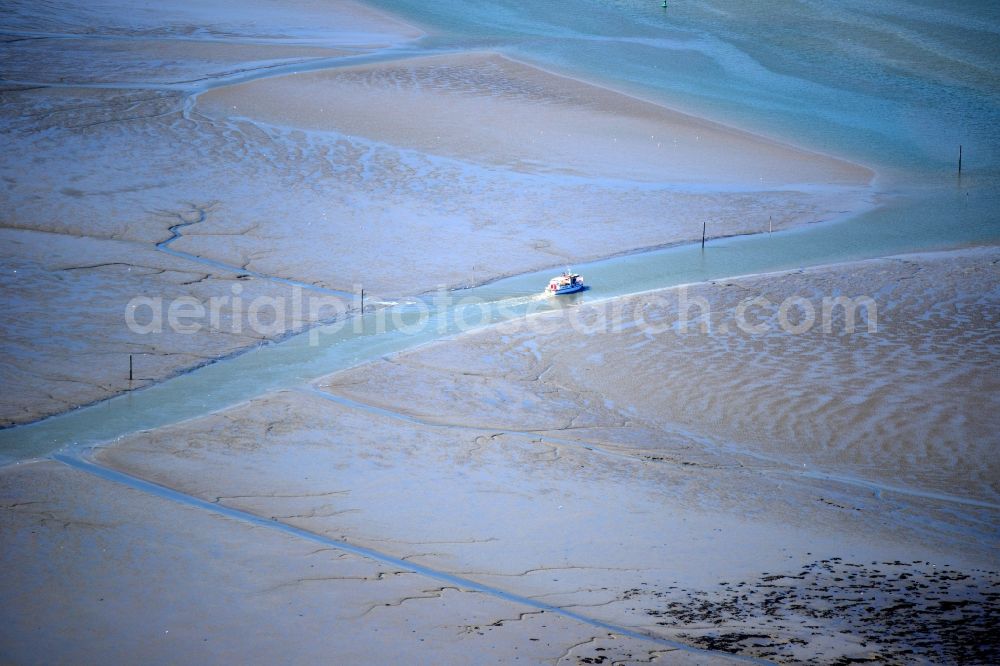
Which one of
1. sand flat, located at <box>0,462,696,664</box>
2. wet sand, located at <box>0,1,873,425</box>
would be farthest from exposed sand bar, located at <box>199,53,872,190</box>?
sand flat, located at <box>0,462,696,664</box>

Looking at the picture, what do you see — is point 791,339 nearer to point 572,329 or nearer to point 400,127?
point 572,329

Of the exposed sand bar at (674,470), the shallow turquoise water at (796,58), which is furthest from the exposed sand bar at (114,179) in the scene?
the shallow turquoise water at (796,58)

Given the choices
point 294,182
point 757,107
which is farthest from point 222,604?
point 757,107

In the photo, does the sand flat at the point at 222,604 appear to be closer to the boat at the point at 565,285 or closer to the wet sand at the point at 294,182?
the wet sand at the point at 294,182

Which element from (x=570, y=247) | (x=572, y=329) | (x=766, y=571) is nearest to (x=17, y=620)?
(x=766, y=571)

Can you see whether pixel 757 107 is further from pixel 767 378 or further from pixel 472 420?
pixel 472 420

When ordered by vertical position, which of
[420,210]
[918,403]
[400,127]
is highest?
[400,127]
